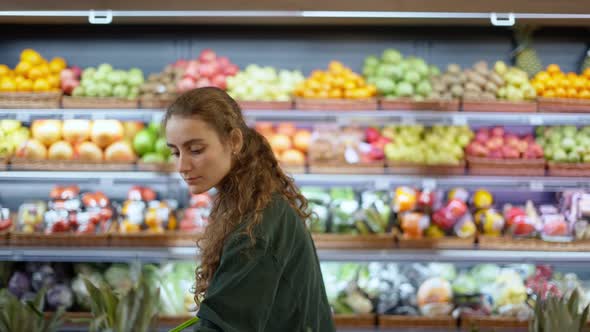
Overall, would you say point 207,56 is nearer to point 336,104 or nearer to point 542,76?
point 336,104

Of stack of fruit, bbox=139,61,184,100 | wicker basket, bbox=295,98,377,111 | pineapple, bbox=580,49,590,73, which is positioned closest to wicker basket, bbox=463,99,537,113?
wicker basket, bbox=295,98,377,111

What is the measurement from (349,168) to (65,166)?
1612 millimetres

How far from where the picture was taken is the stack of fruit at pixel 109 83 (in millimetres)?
4250

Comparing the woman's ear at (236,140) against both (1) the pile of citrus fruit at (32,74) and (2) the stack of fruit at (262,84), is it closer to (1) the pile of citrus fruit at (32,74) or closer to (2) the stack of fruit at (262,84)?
(2) the stack of fruit at (262,84)

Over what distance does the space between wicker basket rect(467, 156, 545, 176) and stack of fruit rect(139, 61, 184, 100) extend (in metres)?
1.77

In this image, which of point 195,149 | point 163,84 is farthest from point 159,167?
point 195,149

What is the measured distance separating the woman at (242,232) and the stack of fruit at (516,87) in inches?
113

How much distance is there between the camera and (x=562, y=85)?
4305 millimetres

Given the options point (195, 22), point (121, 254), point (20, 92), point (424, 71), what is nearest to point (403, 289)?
point (424, 71)

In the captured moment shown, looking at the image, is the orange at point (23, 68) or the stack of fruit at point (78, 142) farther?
the orange at point (23, 68)

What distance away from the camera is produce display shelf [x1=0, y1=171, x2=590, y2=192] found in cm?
415

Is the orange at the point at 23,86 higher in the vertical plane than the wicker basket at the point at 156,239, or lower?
higher

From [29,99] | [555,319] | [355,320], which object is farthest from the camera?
[29,99]

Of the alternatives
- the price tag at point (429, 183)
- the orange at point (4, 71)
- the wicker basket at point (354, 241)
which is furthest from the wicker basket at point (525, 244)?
the orange at point (4, 71)
